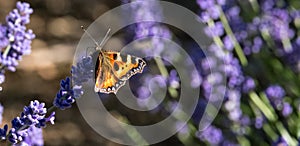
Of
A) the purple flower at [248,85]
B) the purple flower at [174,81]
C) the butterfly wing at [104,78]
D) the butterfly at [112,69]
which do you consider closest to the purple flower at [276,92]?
the purple flower at [248,85]

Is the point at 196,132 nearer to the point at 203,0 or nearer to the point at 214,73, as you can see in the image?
the point at 214,73

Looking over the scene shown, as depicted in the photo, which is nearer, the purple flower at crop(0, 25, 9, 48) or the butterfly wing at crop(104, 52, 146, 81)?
the purple flower at crop(0, 25, 9, 48)

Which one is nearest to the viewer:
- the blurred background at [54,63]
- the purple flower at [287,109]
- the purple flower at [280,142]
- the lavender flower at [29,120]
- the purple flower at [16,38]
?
the purple flower at [16,38]

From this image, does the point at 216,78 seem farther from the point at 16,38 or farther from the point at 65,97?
the point at 16,38

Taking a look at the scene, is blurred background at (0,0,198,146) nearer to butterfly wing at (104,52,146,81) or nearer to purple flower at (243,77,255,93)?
purple flower at (243,77,255,93)

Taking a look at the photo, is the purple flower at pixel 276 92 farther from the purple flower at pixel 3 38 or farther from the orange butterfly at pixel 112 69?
the purple flower at pixel 3 38

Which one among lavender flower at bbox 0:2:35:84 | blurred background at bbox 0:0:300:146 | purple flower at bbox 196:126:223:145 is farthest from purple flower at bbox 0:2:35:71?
purple flower at bbox 196:126:223:145

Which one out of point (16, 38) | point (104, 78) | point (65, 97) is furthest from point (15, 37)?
point (104, 78)
